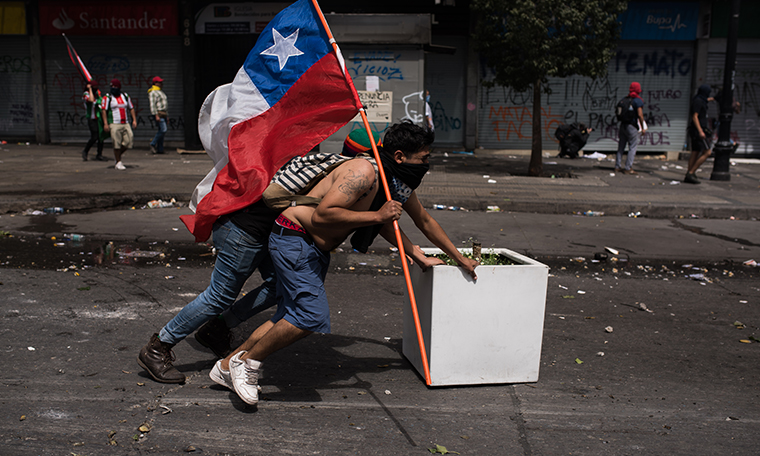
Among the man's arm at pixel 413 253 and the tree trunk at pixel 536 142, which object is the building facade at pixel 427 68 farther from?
the man's arm at pixel 413 253

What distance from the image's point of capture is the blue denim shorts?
317 centimetres

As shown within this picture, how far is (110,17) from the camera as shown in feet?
59.5

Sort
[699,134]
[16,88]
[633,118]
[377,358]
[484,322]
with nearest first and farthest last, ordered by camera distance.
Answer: [484,322] < [377,358] < [699,134] < [633,118] < [16,88]

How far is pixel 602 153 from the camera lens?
60.5 feet

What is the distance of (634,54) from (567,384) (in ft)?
54.5

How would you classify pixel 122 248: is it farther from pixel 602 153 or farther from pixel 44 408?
pixel 602 153

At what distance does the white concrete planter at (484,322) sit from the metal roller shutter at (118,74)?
650 inches

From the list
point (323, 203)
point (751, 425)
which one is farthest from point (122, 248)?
point (751, 425)

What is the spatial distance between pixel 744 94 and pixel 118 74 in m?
18.6

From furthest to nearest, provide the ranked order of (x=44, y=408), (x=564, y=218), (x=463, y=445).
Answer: (x=564, y=218) → (x=44, y=408) → (x=463, y=445)

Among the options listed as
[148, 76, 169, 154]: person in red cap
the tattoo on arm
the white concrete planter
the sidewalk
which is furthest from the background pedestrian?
[148, 76, 169, 154]: person in red cap

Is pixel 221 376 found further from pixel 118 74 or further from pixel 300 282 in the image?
pixel 118 74

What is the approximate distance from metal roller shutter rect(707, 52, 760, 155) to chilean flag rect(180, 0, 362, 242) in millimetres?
17328

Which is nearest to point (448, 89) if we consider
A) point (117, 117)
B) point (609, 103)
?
point (609, 103)
